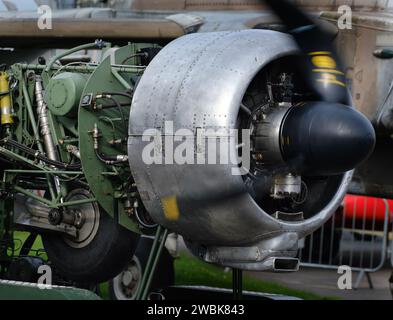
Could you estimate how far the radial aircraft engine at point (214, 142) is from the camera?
571cm

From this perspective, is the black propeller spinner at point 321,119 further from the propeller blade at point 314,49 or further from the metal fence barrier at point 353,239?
the metal fence barrier at point 353,239

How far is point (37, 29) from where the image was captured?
31.4 feet

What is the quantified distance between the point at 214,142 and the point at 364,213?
7.61 m

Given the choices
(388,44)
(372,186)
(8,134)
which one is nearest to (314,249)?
(372,186)

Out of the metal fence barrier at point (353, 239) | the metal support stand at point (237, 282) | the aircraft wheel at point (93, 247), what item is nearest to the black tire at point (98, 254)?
the aircraft wheel at point (93, 247)

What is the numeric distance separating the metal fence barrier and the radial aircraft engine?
6137 millimetres

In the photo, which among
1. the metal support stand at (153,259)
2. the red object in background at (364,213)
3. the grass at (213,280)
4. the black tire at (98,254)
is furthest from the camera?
the red object in background at (364,213)

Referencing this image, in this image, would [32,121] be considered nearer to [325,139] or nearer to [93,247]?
[93,247]

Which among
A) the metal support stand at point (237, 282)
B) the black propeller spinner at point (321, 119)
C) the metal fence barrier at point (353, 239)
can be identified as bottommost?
the metal fence barrier at point (353, 239)

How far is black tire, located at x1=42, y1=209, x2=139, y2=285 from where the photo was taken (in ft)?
22.9

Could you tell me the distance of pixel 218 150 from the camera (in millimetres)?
5660

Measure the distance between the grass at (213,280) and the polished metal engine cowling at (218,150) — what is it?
173 inches

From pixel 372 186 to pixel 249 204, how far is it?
3.73 metres

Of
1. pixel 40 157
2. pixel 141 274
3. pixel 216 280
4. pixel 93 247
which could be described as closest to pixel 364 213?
pixel 216 280
